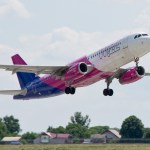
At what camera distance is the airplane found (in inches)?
3130

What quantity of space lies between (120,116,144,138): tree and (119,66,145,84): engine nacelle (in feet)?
293

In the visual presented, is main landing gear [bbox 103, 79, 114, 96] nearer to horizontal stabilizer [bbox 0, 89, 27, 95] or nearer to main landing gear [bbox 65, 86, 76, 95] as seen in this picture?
main landing gear [bbox 65, 86, 76, 95]

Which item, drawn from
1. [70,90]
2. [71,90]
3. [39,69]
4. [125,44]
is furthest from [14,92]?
[125,44]

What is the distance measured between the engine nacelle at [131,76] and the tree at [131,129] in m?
89.4

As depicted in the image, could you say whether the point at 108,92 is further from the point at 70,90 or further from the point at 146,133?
the point at 146,133

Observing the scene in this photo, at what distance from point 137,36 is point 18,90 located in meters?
20.8

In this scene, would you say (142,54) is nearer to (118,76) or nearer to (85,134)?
(118,76)

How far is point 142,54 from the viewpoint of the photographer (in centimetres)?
7956

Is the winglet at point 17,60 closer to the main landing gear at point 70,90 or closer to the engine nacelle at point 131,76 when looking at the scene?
the main landing gear at point 70,90

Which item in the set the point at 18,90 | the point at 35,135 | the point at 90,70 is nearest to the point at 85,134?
the point at 35,135

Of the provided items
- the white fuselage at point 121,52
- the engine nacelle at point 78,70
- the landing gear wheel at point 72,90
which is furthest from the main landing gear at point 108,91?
the white fuselage at point 121,52

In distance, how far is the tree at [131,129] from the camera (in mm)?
178500

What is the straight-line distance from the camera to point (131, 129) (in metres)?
180

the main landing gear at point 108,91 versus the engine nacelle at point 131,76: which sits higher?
the engine nacelle at point 131,76
